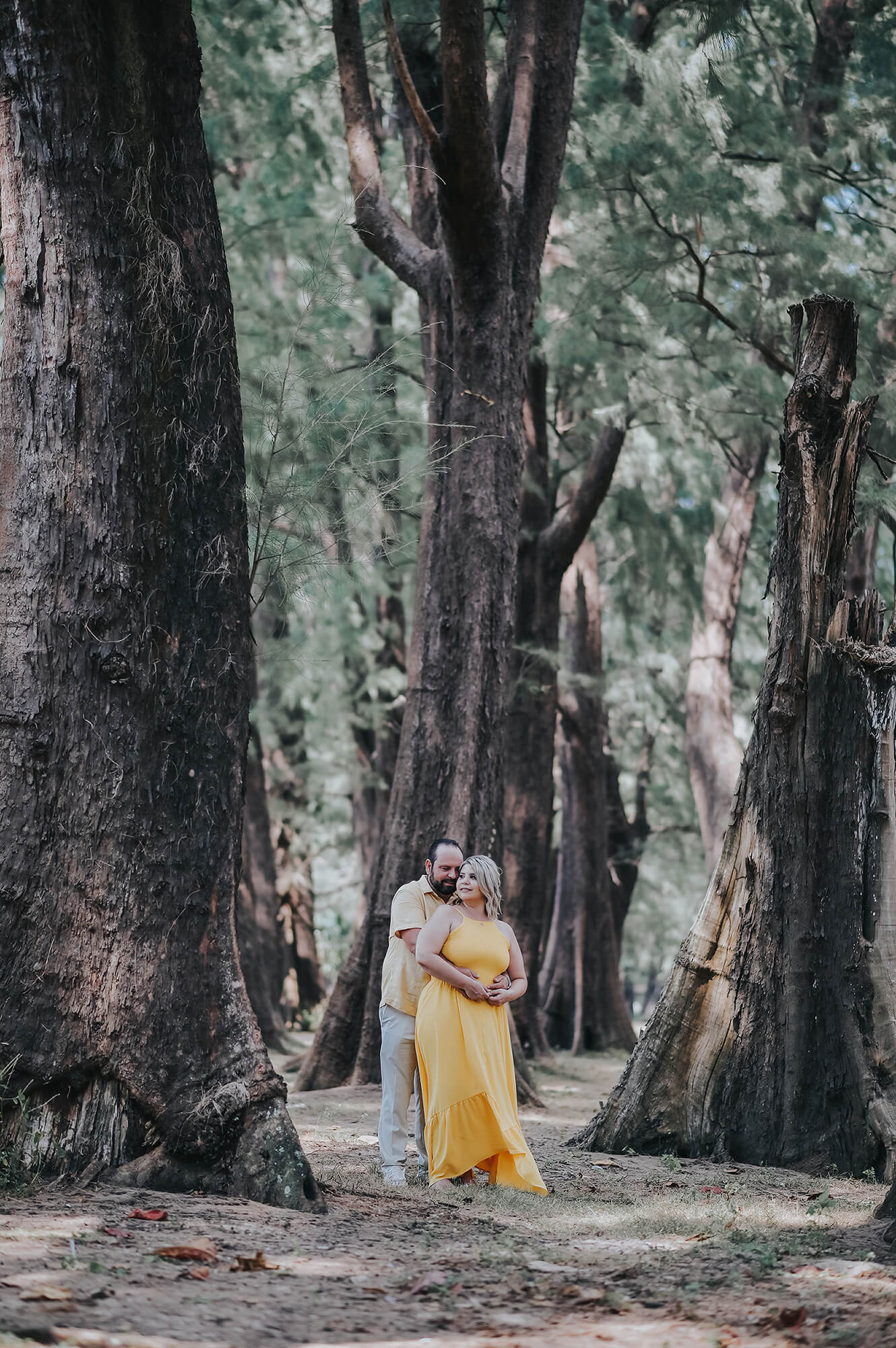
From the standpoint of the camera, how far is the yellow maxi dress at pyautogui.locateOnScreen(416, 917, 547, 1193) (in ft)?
20.1

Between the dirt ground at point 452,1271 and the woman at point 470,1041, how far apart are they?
0.81 feet

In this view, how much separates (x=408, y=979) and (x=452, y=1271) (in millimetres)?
2711

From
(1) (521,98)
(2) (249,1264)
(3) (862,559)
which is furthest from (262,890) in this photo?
(2) (249,1264)

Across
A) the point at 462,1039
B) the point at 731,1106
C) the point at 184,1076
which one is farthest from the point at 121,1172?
the point at 731,1106

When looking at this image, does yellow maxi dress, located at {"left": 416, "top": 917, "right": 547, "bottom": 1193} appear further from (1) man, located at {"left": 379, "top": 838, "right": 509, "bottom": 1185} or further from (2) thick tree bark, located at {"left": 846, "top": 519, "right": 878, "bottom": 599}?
(2) thick tree bark, located at {"left": 846, "top": 519, "right": 878, "bottom": 599}

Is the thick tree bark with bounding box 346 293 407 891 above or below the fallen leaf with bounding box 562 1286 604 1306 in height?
above

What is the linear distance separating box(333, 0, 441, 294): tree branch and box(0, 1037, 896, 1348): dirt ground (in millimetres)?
6863

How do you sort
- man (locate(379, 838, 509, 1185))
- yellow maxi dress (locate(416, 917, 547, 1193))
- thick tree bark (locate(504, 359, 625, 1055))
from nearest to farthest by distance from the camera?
1. yellow maxi dress (locate(416, 917, 547, 1193))
2. man (locate(379, 838, 509, 1185))
3. thick tree bark (locate(504, 359, 625, 1055))

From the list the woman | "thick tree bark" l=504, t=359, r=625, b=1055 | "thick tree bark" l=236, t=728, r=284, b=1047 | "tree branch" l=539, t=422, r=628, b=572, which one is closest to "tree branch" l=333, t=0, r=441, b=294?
"thick tree bark" l=504, t=359, r=625, b=1055

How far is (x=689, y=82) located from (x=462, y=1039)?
9734mm

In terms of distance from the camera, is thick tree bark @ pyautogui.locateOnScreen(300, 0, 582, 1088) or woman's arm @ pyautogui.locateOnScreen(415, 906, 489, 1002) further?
thick tree bark @ pyautogui.locateOnScreen(300, 0, 582, 1088)

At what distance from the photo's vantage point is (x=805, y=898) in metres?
7.42

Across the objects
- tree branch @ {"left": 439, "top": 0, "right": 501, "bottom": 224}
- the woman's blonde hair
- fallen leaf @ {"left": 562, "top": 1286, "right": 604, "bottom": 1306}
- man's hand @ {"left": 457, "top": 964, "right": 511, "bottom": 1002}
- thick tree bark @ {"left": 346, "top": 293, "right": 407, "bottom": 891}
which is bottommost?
fallen leaf @ {"left": 562, "top": 1286, "right": 604, "bottom": 1306}

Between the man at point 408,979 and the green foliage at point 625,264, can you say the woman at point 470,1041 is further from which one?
the green foliage at point 625,264
